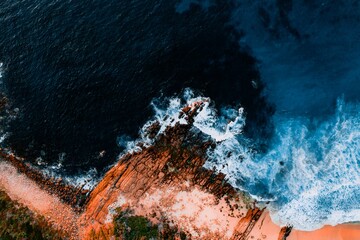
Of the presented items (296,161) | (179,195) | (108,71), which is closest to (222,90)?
(296,161)

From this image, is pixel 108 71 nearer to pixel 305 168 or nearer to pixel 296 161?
pixel 296 161

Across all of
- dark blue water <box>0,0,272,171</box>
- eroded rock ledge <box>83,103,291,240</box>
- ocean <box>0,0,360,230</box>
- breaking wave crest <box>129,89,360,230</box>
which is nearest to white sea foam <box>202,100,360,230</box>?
breaking wave crest <box>129,89,360,230</box>

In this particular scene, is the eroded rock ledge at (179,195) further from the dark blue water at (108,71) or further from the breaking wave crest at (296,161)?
the dark blue water at (108,71)

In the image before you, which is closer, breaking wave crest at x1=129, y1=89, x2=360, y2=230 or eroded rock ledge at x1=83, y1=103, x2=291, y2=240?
eroded rock ledge at x1=83, y1=103, x2=291, y2=240

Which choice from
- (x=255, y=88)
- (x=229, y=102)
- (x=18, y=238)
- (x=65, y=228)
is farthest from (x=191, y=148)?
(x=18, y=238)

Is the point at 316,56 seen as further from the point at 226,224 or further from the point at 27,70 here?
the point at 27,70

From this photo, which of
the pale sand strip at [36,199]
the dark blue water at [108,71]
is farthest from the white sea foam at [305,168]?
the pale sand strip at [36,199]

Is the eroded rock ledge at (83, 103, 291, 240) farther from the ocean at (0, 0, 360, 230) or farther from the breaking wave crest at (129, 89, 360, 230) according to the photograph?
the ocean at (0, 0, 360, 230)
